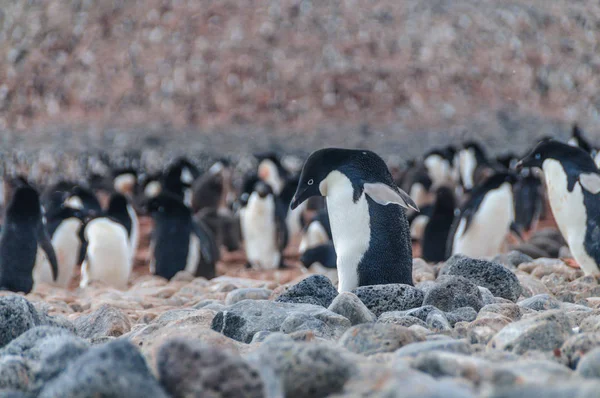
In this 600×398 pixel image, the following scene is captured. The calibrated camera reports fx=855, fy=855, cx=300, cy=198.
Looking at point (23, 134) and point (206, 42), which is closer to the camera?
point (23, 134)

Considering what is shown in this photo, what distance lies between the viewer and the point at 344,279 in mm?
5234

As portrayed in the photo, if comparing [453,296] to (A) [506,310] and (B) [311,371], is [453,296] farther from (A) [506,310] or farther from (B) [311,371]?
(B) [311,371]

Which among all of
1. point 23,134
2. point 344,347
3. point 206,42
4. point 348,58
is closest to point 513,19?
point 348,58

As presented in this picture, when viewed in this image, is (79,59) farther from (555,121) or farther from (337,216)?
(337,216)

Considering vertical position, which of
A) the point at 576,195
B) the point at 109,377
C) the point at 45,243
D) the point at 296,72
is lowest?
the point at 45,243

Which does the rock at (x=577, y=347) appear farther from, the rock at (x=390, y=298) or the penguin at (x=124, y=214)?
the penguin at (x=124, y=214)

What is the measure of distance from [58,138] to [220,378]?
36.0 meters

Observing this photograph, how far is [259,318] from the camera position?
4.06 meters

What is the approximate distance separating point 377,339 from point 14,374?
4.32 feet

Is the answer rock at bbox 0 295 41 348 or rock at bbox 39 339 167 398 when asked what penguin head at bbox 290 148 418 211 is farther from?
Answer: rock at bbox 39 339 167 398

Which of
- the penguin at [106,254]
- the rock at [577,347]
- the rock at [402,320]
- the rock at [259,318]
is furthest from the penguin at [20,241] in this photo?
the rock at [577,347]

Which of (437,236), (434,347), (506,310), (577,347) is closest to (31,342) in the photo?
(434,347)

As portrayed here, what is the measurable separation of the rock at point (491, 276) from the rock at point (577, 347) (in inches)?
76.2

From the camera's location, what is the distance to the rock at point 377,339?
3203mm
